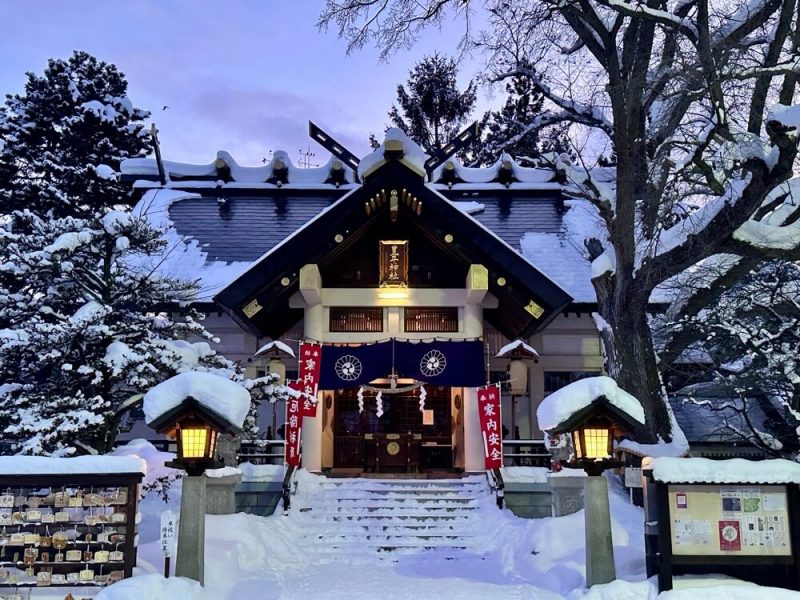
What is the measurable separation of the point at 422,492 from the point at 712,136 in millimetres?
9016

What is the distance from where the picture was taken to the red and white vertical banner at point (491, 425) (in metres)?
14.6

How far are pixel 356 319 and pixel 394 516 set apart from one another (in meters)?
5.52

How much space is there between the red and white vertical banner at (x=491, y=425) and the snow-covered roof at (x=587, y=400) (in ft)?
17.1

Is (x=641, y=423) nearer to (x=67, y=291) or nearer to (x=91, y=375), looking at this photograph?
(x=91, y=375)

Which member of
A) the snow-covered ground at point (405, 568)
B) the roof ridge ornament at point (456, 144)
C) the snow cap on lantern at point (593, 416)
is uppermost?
the roof ridge ornament at point (456, 144)

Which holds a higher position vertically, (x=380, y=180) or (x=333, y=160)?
(x=333, y=160)

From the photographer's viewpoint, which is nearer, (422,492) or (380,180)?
(422,492)

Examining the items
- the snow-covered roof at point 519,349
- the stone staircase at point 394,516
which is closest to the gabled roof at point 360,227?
the snow-covered roof at point 519,349

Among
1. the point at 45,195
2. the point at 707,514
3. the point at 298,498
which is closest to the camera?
the point at 707,514

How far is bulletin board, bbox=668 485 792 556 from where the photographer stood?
8781 mm

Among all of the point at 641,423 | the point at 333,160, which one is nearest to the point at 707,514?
the point at 641,423

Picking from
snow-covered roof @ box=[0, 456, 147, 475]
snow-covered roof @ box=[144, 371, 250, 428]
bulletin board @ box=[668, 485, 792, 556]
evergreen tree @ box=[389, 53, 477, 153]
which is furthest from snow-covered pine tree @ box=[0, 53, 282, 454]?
evergreen tree @ box=[389, 53, 477, 153]

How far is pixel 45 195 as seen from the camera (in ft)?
65.3

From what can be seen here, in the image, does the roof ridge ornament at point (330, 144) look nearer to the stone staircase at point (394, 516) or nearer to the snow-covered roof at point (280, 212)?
the snow-covered roof at point (280, 212)
